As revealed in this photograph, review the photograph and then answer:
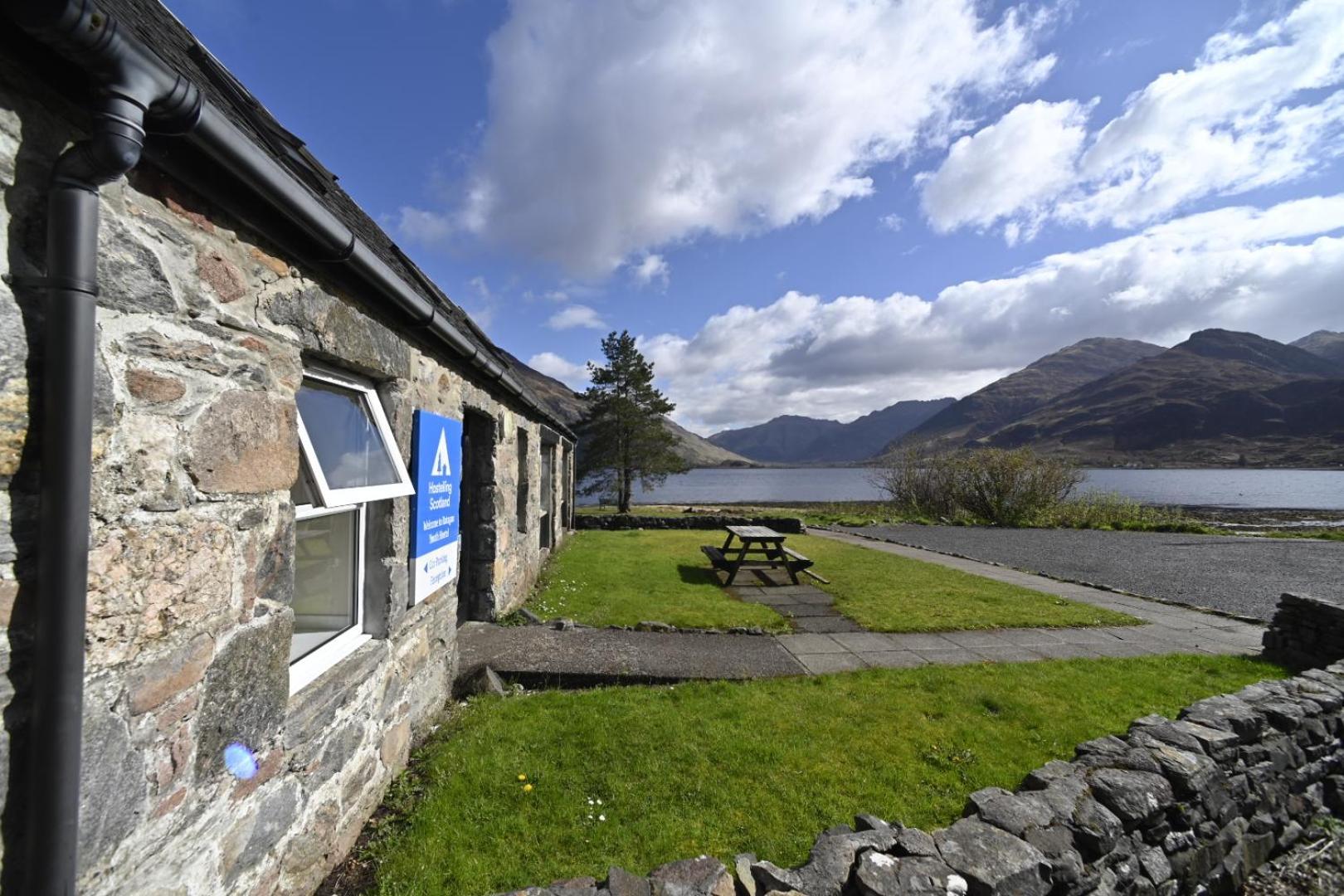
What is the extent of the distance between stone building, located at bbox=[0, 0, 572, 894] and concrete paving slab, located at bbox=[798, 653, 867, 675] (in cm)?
357

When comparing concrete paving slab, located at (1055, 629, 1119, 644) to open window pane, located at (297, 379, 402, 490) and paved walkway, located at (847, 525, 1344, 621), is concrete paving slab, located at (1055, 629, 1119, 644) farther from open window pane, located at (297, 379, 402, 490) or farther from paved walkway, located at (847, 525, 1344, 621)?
open window pane, located at (297, 379, 402, 490)

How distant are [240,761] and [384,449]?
174 centimetres

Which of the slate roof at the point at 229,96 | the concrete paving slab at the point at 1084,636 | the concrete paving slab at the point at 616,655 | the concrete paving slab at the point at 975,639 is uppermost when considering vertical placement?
the slate roof at the point at 229,96

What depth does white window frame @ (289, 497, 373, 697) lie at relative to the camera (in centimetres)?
265

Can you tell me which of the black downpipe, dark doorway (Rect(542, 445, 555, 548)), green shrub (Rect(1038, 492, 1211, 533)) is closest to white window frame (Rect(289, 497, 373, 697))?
the black downpipe

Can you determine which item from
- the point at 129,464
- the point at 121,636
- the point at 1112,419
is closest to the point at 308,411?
the point at 129,464

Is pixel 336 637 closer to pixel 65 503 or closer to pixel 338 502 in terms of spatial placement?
pixel 338 502

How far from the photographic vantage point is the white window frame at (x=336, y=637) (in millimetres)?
2648

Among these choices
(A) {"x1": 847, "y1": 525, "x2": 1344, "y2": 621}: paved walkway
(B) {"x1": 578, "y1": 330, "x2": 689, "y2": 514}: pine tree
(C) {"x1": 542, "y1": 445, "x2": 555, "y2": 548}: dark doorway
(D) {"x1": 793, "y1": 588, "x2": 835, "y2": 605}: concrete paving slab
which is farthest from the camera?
(B) {"x1": 578, "y1": 330, "x2": 689, "y2": 514}: pine tree

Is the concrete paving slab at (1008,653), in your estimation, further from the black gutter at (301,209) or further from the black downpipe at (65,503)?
the black downpipe at (65,503)

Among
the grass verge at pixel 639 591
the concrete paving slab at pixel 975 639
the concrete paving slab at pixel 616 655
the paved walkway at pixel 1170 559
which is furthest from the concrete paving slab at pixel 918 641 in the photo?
the paved walkway at pixel 1170 559

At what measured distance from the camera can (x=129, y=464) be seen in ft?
5.41

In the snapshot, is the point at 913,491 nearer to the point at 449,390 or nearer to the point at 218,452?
the point at 449,390

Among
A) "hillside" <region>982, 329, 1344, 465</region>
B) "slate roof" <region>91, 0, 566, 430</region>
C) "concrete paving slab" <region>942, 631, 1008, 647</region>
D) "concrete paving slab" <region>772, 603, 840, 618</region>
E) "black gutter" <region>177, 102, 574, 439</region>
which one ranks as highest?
"hillside" <region>982, 329, 1344, 465</region>
